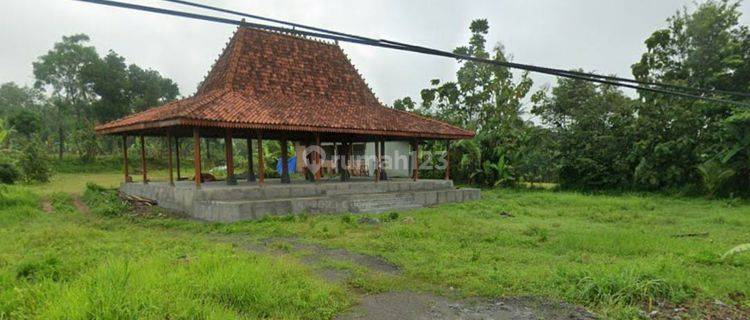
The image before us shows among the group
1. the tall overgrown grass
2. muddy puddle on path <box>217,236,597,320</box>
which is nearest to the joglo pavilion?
the tall overgrown grass

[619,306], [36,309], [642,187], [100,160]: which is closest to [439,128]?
[642,187]

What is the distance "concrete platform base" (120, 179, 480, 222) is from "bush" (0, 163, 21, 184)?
10.3ft

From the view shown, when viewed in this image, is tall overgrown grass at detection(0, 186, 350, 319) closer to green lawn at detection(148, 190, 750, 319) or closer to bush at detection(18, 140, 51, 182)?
green lawn at detection(148, 190, 750, 319)

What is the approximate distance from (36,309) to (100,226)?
20.7 feet

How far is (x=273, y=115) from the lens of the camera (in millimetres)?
11492

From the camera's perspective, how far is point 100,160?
28.8 m

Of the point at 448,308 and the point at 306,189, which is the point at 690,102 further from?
the point at 448,308

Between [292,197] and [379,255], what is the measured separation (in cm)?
591

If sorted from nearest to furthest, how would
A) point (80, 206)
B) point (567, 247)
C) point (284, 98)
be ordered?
point (567, 247), point (80, 206), point (284, 98)

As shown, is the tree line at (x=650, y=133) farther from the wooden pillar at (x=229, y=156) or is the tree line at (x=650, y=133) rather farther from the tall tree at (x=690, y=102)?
the wooden pillar at (x=229, y=156)

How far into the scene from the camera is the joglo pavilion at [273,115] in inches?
428

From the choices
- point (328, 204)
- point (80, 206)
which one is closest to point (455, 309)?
point (328, 204)

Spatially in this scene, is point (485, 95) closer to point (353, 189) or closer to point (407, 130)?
point (407, 130)

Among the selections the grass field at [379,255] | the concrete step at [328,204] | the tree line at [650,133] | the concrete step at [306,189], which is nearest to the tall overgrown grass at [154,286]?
the grass field at [379,255]
